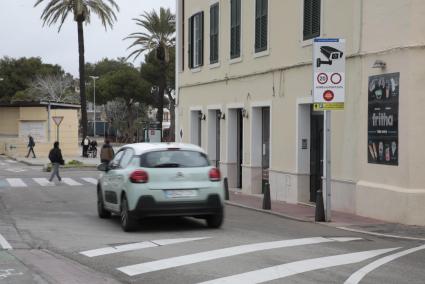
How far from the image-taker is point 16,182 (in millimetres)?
26531

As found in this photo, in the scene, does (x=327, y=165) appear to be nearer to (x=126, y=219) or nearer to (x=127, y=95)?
(x=126, y=219)

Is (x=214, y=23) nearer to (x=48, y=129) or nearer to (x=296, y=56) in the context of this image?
(x=296, y=56)

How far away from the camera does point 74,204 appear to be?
18.5 m

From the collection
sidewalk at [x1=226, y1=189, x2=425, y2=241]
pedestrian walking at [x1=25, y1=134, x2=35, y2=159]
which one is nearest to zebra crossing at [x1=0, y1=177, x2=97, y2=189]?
sidewalk at [x1=226, y1=189, x2=425, y2=241]

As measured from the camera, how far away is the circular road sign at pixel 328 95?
14086 mm

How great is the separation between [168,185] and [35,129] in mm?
40272

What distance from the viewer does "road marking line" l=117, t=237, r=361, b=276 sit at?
8.92 m

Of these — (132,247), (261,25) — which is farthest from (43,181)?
(132,247)

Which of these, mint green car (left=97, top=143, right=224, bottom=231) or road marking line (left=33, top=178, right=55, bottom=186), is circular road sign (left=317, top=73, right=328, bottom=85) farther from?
road marking line (left=33, top=178, right=55, bottom=186)

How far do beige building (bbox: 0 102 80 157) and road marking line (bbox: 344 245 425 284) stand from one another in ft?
136

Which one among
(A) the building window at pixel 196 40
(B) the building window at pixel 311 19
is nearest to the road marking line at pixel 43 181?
(A) the building window at pixel 196 40

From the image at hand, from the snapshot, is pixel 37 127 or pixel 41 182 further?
pixel 37 127

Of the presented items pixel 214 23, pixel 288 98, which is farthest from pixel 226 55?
pixel 288 98

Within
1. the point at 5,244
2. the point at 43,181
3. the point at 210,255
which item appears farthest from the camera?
the point at 43,181
